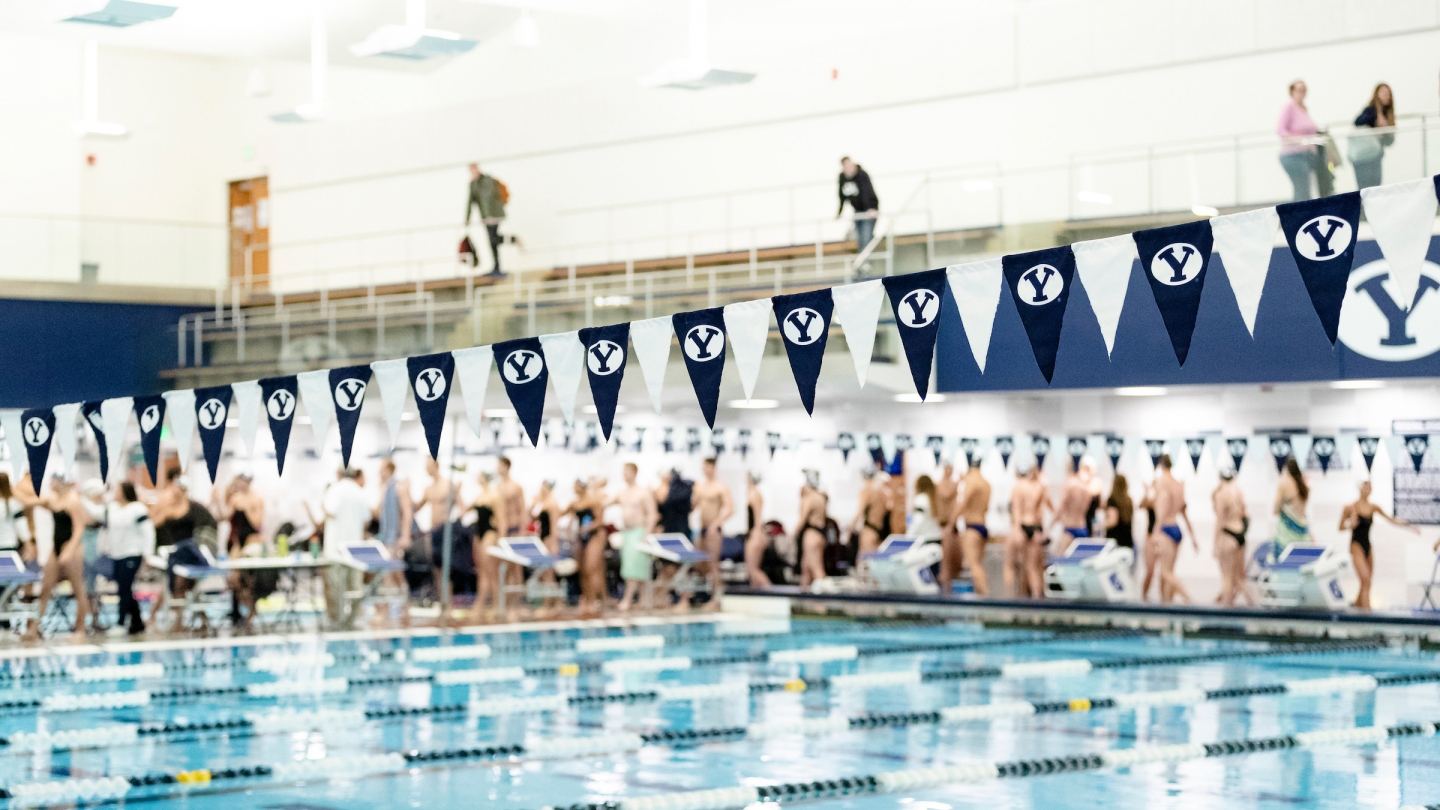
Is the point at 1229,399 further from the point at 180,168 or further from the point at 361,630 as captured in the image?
the point at 180,168

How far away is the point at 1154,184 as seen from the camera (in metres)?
16.6

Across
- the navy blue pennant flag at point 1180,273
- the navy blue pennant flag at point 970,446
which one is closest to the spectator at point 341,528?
the navy blue pennant flag at point 970,446

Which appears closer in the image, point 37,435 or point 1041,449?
point 37,435

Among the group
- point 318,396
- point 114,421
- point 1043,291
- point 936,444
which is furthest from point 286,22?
point 1043,291

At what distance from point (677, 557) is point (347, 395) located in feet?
26.1

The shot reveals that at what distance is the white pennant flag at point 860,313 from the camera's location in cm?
777

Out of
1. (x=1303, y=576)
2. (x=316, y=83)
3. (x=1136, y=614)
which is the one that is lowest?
(x=1136, y=614)

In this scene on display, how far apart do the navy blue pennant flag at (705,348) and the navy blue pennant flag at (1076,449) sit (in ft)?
37.1

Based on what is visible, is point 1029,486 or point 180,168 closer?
point 1029,486

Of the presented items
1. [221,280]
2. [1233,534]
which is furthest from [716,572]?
[221,280]

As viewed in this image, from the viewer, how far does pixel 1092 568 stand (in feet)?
57.4

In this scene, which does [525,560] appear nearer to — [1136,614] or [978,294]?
[1136,614]

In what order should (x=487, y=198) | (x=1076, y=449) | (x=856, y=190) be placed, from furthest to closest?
(x=487, y=198) < (x=856, y=190) < (x=1076, y=449)

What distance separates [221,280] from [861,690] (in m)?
14.2
